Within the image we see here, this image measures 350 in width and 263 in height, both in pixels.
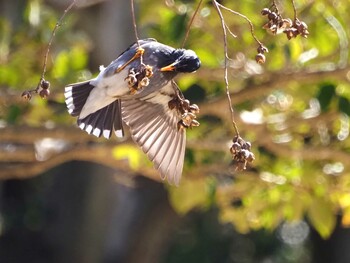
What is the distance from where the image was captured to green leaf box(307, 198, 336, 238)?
4078mm

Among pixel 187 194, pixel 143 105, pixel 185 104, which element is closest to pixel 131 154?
pixel 187 194

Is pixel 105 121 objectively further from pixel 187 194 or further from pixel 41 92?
pixel 187 194

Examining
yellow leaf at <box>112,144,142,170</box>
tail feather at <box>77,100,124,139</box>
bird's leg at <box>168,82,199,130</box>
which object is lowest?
yellow leaf at <box>112,144,142,170</box>

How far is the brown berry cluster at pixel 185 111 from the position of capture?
6.49 ft

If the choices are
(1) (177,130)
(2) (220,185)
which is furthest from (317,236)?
(1) (177,130)

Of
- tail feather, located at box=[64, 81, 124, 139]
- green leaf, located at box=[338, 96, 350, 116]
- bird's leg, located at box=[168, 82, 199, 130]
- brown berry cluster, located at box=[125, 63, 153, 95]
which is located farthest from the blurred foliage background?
brown berry cluster, located at box=[125, 63, 153, 95]

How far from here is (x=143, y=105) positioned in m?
2.42

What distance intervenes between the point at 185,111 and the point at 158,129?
36cm

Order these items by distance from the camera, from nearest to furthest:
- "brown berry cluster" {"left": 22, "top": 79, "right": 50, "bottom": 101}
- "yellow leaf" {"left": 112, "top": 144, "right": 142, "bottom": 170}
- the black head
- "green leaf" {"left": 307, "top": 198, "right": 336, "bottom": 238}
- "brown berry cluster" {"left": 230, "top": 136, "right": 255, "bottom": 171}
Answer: "brown berry cluster" {"left": 230, "top": 136, "right": 255, "bottom": 171}
"brown berry cluster" {"left": 22, "top": 79, "right": 50, "bottom": 101}
the black head
"yellow leaf" {"left": 112, "top": 144, "right": 142, "bottom": 170}
"green leaf" {"left": 307, "top": 198, "right": 336, "bottom": 238}

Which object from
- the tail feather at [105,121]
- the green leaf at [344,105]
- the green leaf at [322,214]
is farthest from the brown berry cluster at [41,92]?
the green leaf at [322,214]

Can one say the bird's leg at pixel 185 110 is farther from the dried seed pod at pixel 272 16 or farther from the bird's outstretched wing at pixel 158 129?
the dried seed pod at pixel 272 16

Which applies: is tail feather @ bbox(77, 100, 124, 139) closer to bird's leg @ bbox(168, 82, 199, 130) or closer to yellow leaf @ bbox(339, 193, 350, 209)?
bird's leg @ bbox(168, 82, 199, 130)

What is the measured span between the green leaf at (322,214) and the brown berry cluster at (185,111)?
201cm

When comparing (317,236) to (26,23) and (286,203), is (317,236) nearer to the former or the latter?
(286,203)
